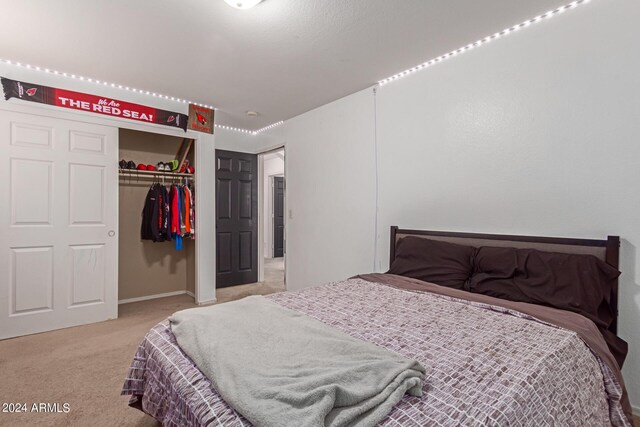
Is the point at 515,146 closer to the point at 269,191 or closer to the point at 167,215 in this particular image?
the point at 167,215

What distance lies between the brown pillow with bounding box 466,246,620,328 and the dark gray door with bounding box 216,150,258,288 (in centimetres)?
345

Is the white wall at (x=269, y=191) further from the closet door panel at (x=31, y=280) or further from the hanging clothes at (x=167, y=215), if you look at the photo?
the closet door panel at (x=31, y=280)

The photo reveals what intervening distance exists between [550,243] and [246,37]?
101 inches

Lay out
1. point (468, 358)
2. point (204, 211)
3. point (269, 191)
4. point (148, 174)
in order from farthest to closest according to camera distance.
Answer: point (269, 191)
point (148, 174)
point (204, 211)
point (468, 358)

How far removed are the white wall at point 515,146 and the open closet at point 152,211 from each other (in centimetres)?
202

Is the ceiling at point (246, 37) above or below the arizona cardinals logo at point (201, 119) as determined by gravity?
above

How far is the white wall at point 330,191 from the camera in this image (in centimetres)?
319

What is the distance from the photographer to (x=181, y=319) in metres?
1.48

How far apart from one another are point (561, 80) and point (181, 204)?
392 cm

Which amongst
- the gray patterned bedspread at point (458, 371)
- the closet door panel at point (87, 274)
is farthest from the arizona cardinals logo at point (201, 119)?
the gray patterned bedspread at point (458, 371)

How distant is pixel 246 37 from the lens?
89.2 inches

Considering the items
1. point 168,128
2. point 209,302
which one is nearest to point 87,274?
point 209,302

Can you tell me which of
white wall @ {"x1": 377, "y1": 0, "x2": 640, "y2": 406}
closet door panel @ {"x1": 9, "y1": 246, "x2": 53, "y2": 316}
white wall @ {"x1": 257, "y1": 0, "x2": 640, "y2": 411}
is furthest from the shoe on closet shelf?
white wall @ {"x1": 377, "y1": 0, "x2": 640, "y2": 406}

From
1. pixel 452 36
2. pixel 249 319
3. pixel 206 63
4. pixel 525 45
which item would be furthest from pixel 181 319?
pixel 525 45
